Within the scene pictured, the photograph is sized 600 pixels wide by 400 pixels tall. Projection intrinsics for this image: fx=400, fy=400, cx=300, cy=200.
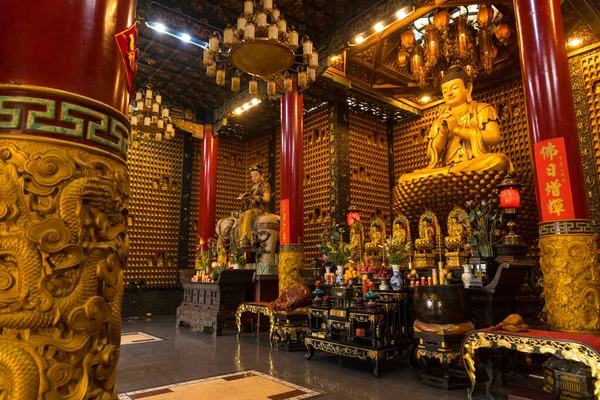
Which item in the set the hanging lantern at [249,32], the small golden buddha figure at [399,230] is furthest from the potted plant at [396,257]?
the hanging lantern at [249,32]

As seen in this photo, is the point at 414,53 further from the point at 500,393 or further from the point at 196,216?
the point at 196,216

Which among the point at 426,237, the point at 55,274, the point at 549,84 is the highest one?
the point at 549,84

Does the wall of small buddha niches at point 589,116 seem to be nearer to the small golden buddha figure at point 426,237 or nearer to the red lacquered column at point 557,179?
the small golden buddha figure at point 426,237

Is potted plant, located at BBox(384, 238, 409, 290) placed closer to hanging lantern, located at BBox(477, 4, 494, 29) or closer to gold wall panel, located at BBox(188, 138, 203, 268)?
hanging lantern, located at BBox(477, 4, 494, 29)

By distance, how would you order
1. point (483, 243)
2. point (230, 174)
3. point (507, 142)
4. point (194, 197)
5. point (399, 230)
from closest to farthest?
point (483, 243), point (399, 230), point (507, 142), point (194, 197), point (230, 174)

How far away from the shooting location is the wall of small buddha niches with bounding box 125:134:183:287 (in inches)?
468

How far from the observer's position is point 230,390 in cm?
398

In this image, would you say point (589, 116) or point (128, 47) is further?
point (589, 116)

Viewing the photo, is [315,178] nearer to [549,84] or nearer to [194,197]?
[194,197]

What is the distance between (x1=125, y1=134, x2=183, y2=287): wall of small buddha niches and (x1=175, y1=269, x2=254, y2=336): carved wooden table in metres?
3.80

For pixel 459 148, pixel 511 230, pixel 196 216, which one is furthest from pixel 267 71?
pixel 196 216

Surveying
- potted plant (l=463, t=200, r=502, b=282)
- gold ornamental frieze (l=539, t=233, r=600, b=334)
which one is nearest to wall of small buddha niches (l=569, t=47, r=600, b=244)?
potted plant (l=463, t=200, r=502, b=282)

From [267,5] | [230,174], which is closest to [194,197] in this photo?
[230,174]

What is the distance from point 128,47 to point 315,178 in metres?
9.90
